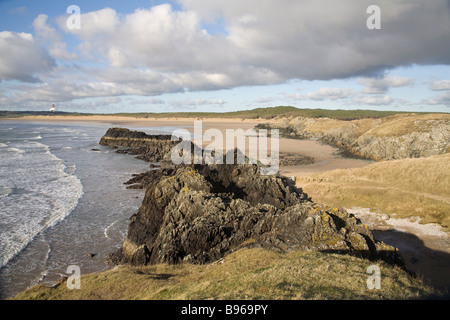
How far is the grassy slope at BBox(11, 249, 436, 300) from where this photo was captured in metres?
7.73

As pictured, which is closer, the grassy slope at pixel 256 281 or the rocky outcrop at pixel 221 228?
the grassy slope at pixel 256 281

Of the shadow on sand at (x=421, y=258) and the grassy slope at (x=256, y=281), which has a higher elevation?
the grassy slope at (x=256, y=281)

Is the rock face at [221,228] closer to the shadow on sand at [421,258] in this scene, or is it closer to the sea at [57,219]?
the shadow on sand at [421,258]

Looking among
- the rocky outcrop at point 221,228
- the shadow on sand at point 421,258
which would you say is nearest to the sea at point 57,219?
the rocky outcrop at point 221,228

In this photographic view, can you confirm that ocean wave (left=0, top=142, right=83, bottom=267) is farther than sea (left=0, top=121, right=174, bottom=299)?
Yes

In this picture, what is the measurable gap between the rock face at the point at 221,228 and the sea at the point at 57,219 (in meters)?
2.85

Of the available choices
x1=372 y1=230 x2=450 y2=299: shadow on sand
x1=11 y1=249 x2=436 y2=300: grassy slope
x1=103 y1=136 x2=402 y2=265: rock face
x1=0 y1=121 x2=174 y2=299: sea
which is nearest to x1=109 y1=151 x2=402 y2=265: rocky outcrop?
x1=103 y1=136 x2=402 y2=265: rock face

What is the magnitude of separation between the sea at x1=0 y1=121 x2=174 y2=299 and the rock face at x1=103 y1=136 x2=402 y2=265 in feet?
9.35

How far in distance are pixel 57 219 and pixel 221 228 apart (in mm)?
15277

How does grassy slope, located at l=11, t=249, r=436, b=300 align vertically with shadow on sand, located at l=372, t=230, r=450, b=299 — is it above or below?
above

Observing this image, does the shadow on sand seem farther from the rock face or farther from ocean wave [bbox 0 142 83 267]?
ocean wave [bbox 0 142 83 267]

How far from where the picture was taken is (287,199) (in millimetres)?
20328

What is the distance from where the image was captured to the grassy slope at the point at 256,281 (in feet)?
25.4
